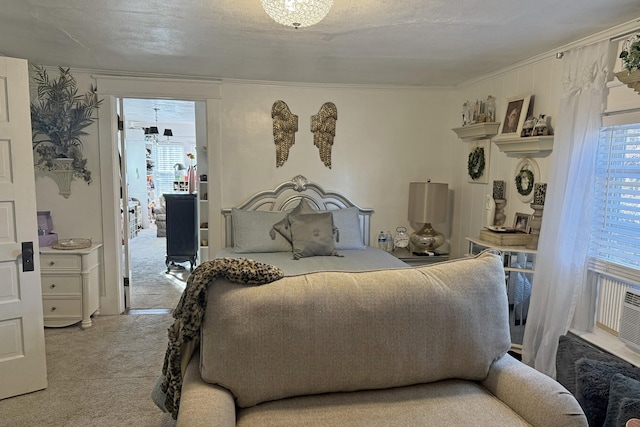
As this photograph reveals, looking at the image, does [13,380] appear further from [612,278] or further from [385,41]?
[612,278]

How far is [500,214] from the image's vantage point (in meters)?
3.69

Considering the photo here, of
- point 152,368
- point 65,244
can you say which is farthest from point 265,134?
point 152,368

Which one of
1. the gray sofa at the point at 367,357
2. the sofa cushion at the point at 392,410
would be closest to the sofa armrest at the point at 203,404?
the gray sofa at the point at 367,357

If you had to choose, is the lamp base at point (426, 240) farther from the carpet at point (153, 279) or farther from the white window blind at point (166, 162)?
the white window blind at point (166, 162)

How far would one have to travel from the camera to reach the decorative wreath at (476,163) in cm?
400

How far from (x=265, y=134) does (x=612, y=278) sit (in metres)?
3.16

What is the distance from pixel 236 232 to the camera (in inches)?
157

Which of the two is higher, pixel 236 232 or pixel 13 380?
pixel 236 232

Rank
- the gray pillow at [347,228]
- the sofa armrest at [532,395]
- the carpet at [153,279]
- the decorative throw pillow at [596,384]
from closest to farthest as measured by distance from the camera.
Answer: the sofa armrest at [532,395] < the decorative throw pillow at [596,384] < the gray pillow at [347,228] < the carpet at [153,279]

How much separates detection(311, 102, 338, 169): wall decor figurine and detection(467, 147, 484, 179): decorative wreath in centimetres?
141

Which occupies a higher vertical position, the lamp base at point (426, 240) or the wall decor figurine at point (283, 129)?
the wall decor figurine at point (283, 129)

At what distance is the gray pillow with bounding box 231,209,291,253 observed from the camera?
153 inches

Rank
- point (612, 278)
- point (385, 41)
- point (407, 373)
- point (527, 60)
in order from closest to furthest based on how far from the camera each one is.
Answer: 1. point (407, 373)
2. point (612, 278)
3. point (385, 41)
4. point (527, 60)

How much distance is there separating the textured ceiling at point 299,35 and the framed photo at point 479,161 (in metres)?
0.67
